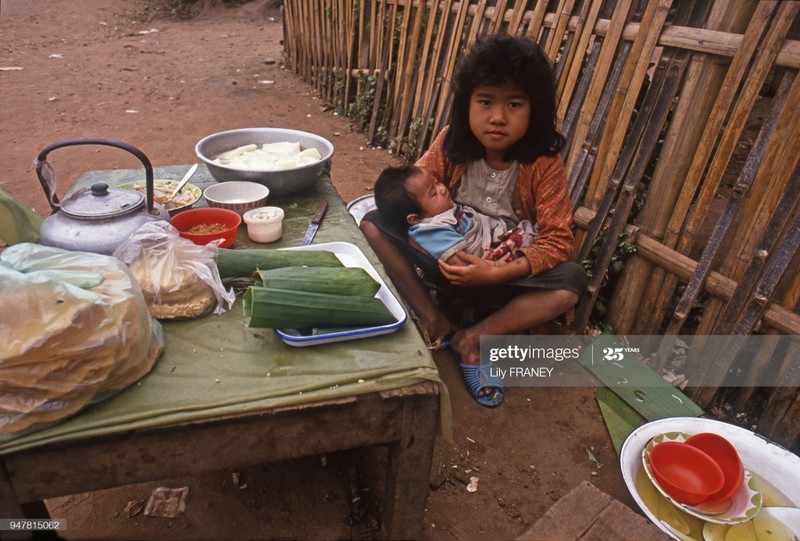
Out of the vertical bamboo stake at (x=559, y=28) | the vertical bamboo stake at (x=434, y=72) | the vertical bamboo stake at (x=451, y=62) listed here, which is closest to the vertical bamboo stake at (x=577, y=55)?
the vertical bamboo stake at (x=559, y=28)

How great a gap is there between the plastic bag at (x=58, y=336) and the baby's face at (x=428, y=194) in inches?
61.7

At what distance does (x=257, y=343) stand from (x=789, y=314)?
2.24 m

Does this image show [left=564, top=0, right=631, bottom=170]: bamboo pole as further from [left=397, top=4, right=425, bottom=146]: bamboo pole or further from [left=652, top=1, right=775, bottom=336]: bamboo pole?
[left=397, top=4, right=425, bottom=146]: bamboo pole

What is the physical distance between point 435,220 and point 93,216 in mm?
1514

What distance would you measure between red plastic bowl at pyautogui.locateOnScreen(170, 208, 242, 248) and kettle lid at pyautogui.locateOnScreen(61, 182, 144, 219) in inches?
9.8

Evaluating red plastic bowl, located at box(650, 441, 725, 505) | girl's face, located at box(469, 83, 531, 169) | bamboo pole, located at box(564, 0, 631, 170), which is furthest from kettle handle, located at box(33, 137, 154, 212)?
bamboo pole, located at box(564, 0, 631, 170)

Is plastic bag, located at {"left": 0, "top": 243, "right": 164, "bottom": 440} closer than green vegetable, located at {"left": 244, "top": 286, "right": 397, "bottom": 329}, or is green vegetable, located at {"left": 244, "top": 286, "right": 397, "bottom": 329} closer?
plastic bag, located at {"left": 0, "top": 243, "right": 164, "bottom": 440}

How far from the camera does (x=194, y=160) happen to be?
534 cm

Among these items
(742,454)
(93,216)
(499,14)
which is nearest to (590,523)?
(742,454)

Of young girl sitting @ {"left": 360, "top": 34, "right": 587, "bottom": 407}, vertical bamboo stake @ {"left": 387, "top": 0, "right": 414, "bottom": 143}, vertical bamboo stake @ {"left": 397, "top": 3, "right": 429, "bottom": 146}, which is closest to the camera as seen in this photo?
young girl sitting @ {"left": 360, "top": 34, "right": 587, "bottom": 407}

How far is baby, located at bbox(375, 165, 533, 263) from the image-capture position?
8.43ft

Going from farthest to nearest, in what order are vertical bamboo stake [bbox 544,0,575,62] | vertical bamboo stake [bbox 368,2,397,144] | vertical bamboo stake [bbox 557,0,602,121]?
vertical bamboo stake [bbox 368,2,397,144]
vertical bamboo stake [bbox 544,0,575,62]
vertical bamboo stake [bbox 557,0,602,121]

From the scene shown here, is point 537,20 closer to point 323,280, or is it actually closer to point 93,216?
point 323,280

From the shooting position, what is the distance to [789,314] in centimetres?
222
